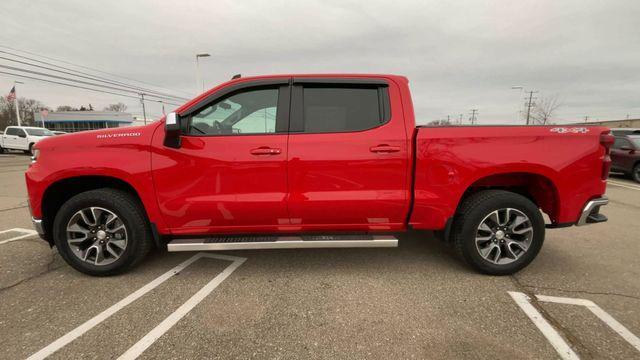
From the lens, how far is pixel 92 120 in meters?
52.7

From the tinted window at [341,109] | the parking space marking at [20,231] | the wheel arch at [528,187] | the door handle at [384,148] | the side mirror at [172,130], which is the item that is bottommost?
the parking space marking at [20,231]

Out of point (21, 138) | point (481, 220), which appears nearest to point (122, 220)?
point (481, 220)

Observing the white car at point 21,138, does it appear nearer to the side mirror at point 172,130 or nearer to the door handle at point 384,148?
the side mirror at point 172,130

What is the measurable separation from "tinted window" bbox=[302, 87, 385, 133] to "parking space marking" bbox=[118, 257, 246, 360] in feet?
5.50

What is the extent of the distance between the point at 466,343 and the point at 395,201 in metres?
1.25

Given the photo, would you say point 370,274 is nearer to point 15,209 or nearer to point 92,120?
point 15,209

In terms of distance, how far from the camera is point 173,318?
7.98 ft

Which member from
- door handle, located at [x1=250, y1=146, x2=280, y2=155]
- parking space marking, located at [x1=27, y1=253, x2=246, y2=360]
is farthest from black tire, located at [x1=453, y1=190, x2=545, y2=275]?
parking space marking, located at [x1=27, y1=253, x2=246, y2=360]

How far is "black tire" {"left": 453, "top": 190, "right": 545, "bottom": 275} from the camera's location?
2.98 metres

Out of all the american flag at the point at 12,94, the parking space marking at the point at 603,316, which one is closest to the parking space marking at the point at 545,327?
the parking space marking at the point at 603,316

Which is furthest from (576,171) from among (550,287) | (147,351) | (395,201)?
(147,351)

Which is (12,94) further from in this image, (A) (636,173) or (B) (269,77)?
(A) (636,173)

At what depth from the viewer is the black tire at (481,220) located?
2984 mm

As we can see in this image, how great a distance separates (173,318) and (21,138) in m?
24.6
